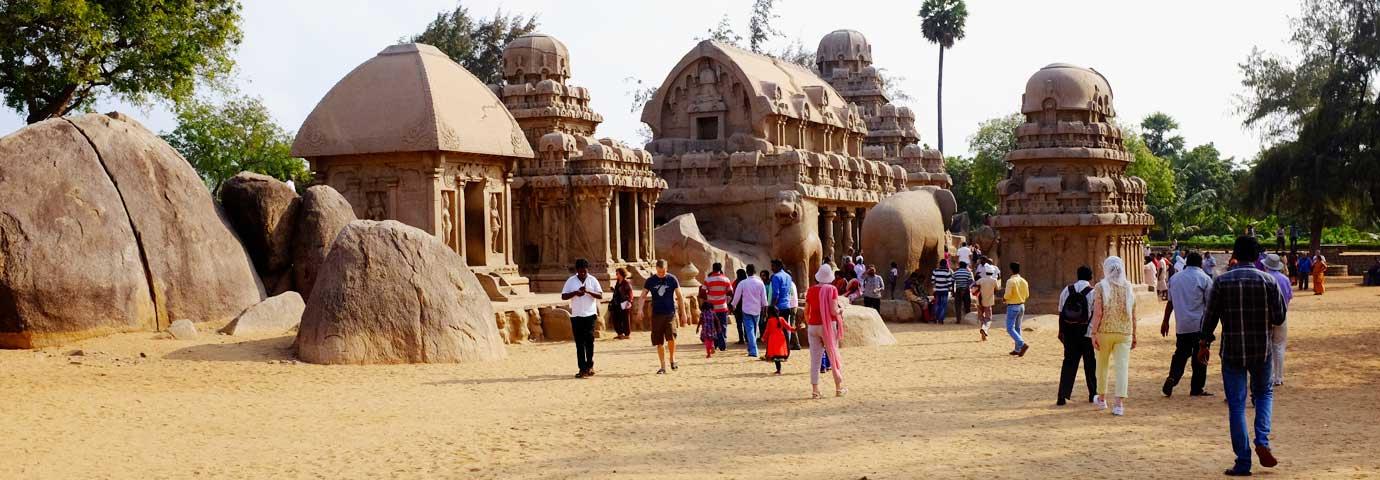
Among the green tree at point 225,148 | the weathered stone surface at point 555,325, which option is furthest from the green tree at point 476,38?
the weathered stone surface at point 555,325

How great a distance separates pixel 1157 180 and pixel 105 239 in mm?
55341

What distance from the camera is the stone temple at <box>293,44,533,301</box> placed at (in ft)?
80.7

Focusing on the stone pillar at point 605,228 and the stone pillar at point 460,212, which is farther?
the stone pillar at point 605,228

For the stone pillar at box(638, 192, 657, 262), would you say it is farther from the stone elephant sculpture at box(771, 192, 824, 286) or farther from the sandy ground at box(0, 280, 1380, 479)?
the sandy ground at box(0, 280, 1380, 479)

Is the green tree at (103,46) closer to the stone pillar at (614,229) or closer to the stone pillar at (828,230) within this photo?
the stone pillar at (614,229)

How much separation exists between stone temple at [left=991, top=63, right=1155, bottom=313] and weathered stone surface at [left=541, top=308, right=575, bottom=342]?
29.4 ft

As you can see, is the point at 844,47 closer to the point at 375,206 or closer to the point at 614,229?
the point at 614,229

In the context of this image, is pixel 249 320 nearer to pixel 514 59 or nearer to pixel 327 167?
pixel 327 167

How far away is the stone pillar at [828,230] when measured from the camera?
36.5 metres

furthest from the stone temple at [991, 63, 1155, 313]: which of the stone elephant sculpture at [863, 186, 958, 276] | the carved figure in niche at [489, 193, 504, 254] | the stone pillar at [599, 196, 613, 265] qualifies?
the carved figure in niche at [489, 193, 504, 254]

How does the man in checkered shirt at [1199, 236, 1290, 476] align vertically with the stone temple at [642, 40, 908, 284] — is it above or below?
below

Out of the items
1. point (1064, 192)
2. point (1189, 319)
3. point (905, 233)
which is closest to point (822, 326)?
point (1189, 319)

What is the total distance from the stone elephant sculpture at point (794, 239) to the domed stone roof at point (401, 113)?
892 cm

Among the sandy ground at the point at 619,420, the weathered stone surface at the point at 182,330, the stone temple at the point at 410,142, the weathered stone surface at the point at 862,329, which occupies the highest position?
the stone temple at the point at 410,142
